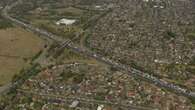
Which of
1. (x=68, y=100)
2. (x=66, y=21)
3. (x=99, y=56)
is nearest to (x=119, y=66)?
(x=99, y=56)

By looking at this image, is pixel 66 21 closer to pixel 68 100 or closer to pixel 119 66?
pixel 119 66

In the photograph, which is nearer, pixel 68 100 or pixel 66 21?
pixel 68 100

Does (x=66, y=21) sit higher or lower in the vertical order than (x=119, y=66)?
higher

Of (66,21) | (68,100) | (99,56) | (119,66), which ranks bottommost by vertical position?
(68,100)

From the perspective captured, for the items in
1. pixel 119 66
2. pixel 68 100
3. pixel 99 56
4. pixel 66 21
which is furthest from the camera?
pixel 66 21

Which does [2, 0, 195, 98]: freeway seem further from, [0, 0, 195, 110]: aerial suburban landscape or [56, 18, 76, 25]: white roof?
[56, 18, 76, 25]: white roof

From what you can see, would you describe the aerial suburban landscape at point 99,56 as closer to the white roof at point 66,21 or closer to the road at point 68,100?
the road at point 68,100

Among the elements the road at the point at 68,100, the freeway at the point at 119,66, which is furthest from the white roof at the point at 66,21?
the road at the point at 68,100

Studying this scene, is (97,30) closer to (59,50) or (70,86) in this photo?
(59,50)
